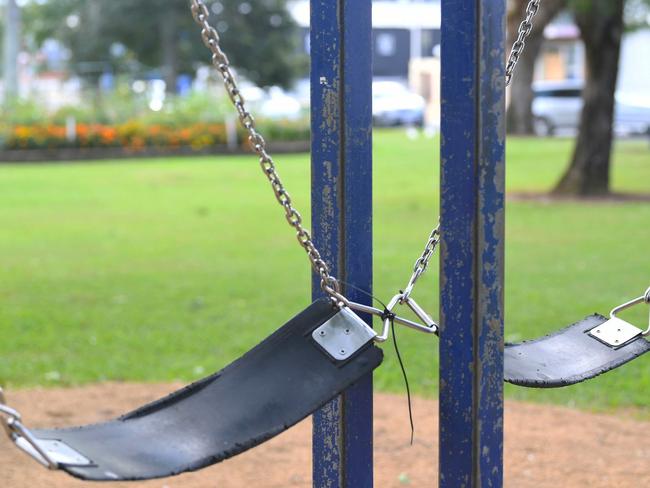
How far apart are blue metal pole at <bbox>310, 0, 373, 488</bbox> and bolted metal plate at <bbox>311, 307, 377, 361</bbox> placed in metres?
0.12

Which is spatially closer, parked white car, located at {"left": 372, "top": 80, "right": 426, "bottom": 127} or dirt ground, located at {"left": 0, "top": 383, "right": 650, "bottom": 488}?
dirt ground, located at {"left": 0, "top": 383, "right": 650, "bottom": 488}

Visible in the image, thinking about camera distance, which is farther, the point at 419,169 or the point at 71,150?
the point at 71,150

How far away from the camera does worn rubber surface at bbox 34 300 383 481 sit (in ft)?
7.07

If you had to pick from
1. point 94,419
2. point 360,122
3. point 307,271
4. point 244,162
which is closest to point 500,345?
point 360,122

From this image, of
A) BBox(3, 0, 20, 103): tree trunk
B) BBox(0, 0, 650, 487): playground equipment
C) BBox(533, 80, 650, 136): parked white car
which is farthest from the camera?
BBox(533, 80, 650, 136): parked white car

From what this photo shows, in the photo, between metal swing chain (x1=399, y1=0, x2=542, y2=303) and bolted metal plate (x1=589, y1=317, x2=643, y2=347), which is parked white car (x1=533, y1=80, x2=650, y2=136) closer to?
bolted metal plate (x1=589, y1=317, x2=643, y2=347)

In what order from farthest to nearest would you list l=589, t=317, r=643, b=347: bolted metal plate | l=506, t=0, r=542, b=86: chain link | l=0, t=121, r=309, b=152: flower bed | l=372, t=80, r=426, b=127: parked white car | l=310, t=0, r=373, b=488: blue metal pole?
A: l=372, t=80, r=426, b=127: parked white car < l=0, t=121, r=309, b=152: flower bed < l=589, t=317, r=643, b=347: bolted metal plate < l=506, t=0, r=542, b=86: chain link < l=310, t=0, r=373, b=488: blue metal pole

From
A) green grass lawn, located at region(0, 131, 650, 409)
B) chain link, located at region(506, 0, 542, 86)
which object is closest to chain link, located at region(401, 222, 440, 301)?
chain link, located at region(506, 0, 542, 86)

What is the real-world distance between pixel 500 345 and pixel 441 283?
0.19 metres

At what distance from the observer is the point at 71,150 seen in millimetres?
21406

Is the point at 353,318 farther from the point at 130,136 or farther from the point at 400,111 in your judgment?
the point at 400,111

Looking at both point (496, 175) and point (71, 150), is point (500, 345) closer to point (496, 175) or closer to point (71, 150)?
point (496, 175)

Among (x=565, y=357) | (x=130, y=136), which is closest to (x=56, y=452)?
(x=565, y=357)

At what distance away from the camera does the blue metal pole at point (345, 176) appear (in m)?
2.52
